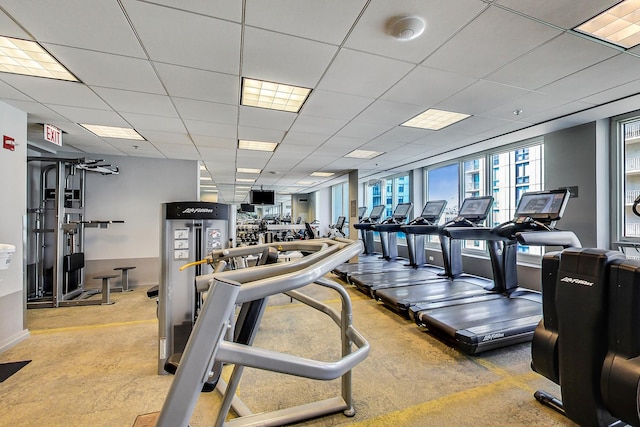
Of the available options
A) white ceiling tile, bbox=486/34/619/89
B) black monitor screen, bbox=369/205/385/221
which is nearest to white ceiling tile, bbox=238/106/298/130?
white ceiling tile, bbox=486/34/619/89

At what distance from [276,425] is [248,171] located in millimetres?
7312

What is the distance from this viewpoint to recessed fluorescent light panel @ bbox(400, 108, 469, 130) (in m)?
3.77

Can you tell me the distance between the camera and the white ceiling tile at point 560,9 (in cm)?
177

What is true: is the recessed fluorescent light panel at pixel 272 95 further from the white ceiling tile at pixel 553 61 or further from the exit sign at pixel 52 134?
the exit sign at pixel 52 134

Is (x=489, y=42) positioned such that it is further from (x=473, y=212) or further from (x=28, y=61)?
(x=28, y=61)

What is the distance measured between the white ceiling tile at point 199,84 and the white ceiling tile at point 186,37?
0.41ft

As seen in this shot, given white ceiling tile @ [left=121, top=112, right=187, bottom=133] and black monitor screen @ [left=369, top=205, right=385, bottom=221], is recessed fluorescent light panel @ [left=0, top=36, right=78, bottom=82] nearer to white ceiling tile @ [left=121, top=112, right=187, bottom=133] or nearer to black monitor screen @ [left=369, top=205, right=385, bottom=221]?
white ceiling tile @ [left=121, top=112, right=187, bottom=133]

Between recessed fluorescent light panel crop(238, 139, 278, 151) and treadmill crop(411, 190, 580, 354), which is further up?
recessed fluorescent light panel crop(238, 139, 278, 151)

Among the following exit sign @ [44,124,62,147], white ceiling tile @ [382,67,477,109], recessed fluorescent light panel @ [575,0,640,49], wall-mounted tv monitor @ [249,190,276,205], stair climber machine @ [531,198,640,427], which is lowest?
stair climber machine @ [531,198,640,427]

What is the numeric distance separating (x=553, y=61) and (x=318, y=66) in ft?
7.01

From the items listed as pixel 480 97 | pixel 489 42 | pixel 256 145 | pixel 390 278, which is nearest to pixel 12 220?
pixel 256 145

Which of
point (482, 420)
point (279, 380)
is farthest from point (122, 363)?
point (482, 420)

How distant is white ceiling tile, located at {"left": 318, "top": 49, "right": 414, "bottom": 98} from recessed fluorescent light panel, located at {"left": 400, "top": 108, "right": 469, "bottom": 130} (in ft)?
3.56

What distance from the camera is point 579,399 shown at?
161 centimetres
